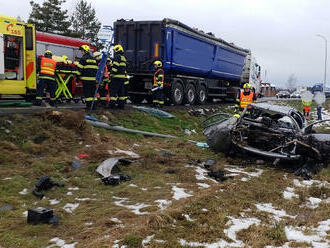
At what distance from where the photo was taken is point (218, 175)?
683 centimetres

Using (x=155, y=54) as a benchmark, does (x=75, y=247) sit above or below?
below

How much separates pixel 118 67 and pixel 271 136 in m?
5.06

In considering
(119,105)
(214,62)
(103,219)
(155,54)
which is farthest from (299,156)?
(214,62)

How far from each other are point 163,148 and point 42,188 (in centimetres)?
397

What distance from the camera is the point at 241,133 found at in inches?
321

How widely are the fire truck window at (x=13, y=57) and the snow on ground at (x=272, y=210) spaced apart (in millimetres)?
8142

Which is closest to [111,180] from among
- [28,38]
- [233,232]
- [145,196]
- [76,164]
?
[145,196]

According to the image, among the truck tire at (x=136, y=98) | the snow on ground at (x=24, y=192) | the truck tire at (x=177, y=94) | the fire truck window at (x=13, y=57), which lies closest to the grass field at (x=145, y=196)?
the snow on ground at (x=24, y=192)

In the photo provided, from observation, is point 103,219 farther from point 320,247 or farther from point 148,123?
point 148,123

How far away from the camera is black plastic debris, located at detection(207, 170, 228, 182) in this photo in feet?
22.0

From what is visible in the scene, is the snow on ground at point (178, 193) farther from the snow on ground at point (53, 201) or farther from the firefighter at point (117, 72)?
the firefighter at point (117, 72)

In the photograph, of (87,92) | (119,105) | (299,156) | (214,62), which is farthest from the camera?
(214,62)

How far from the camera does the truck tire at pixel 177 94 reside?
1445cm

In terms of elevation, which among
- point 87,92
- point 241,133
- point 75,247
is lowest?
point 75,247
